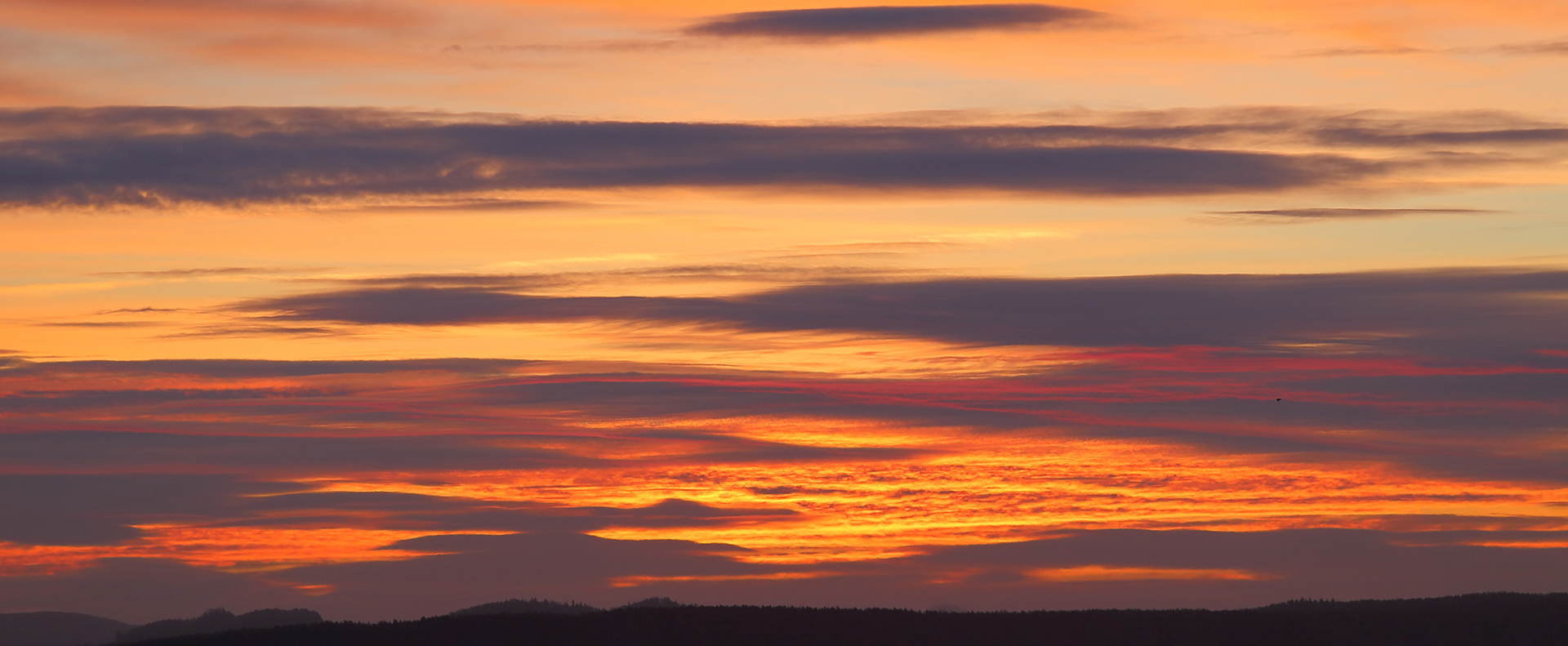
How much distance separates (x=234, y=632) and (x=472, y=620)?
363 inches

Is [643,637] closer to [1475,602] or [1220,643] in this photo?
[1220,643]

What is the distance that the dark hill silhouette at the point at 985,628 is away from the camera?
5791 cm

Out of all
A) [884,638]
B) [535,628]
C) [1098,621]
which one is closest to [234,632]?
[535,628]

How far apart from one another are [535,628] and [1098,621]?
21.0 metres

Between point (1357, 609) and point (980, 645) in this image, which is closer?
point (980, 645)

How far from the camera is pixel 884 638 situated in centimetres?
5884

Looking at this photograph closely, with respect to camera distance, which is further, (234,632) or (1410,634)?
(234,632)

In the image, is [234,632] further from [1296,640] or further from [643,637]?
[1296,640]

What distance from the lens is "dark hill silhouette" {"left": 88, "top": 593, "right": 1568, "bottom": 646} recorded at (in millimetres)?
57906

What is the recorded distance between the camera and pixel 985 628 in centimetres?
6116

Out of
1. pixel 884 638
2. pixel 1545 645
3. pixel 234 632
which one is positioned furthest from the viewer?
pixel 234 632

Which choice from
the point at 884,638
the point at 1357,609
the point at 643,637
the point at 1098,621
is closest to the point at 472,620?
the point at 643,637

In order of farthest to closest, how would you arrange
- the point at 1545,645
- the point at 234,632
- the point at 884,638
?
the point at 234,632 → the point at 884,638 → the point at 1545,645

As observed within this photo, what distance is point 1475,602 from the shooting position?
2453 inches
